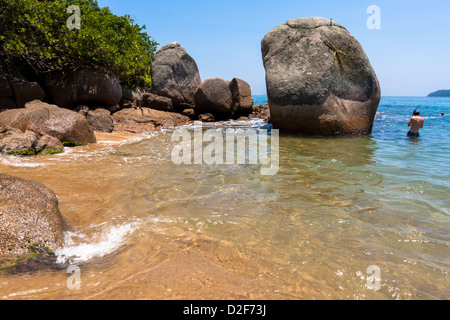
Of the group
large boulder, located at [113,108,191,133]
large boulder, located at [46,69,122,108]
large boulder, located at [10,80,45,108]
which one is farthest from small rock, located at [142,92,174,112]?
large boulder, located at [10,80,45,108]

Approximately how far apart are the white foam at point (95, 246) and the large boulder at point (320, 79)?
810 centimetres

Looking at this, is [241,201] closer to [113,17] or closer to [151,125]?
[151,125]

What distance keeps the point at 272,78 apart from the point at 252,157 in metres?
4.37

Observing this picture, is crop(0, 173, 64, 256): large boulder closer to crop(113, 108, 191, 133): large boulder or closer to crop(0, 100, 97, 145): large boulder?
crop(0, 100, 97, 145): large boulder

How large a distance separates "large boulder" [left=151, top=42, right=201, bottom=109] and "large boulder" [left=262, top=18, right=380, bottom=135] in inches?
307

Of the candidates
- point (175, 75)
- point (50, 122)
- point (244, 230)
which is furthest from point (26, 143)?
point (175, 75)

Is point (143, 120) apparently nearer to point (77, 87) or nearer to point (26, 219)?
point (77, 87)

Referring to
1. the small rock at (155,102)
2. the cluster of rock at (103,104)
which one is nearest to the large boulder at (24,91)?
the cluster of rock at (103,104)

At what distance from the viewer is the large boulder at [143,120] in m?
12.1

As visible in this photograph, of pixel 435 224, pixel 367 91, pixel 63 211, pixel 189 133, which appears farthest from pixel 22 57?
pixel 435 224

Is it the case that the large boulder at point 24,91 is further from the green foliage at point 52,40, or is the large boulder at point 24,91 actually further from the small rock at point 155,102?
the small rock at point 155,102

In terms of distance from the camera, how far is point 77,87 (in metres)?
12.1

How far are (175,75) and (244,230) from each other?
601 inches

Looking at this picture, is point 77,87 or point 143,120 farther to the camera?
point 143,120
